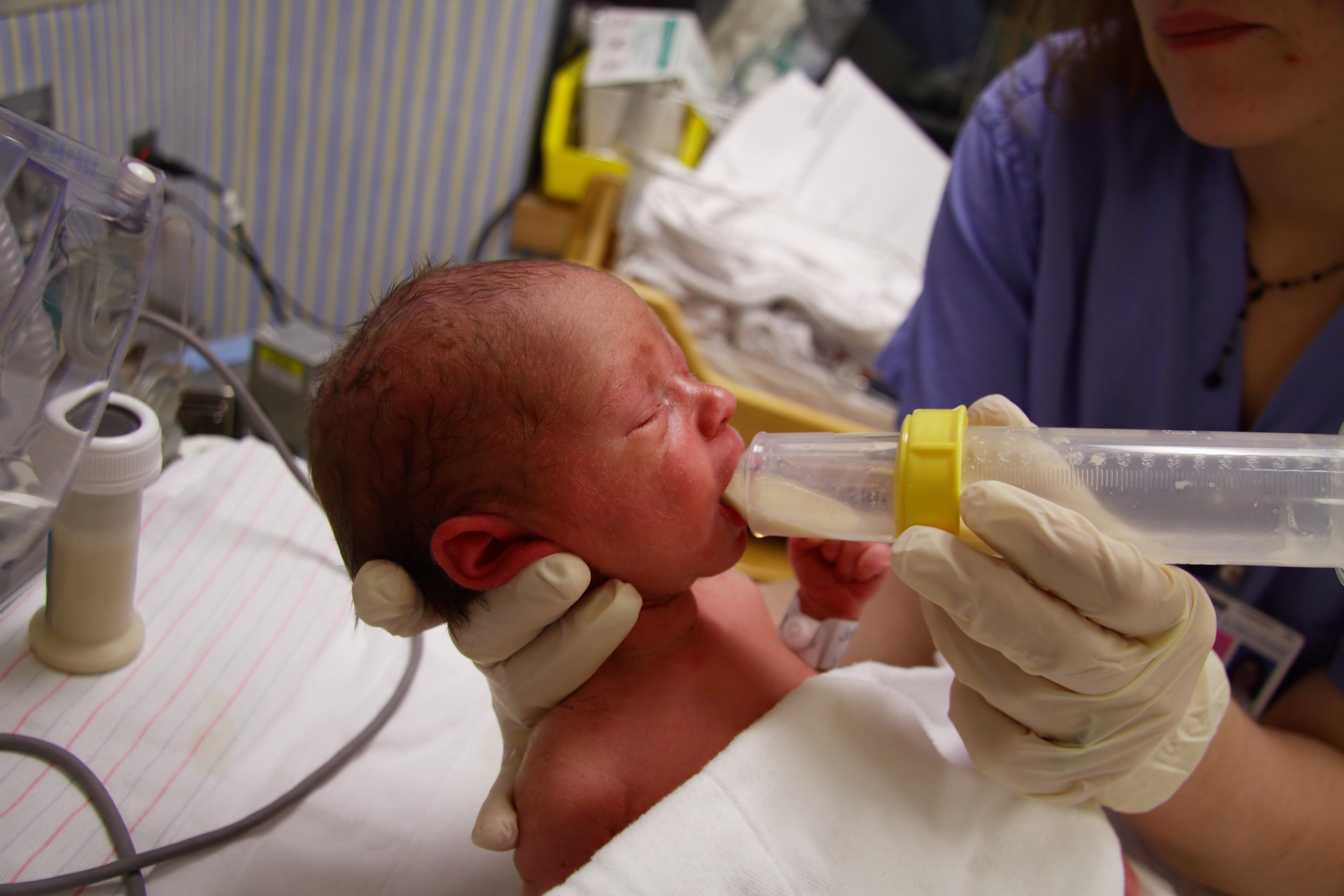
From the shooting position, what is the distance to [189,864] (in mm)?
836

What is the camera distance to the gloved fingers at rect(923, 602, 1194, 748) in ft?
2.32

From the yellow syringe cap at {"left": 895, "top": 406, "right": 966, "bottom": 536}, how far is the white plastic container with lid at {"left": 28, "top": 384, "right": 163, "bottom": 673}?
27.0 inches

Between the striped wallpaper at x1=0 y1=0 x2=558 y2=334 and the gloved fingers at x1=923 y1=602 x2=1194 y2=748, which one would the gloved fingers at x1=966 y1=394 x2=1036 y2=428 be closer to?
the gloved fingers at x1=923 y1=602 x2=1194 y2=748

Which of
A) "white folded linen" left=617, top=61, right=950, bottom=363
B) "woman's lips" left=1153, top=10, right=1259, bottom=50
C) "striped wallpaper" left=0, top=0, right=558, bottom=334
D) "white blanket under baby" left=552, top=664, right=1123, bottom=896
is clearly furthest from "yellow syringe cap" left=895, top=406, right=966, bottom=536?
"striped wallpaper" left=0, top=0, right=558, bottom=334

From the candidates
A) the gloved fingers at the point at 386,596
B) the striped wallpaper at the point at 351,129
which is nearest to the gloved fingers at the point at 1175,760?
the gloved fingers at the point at 386,596

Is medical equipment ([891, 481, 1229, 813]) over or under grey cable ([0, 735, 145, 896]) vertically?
over

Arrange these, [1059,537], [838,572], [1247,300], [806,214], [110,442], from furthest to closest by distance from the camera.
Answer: [806,214] < [1247,300] < [838,572] < [110,442] < [1059,537]

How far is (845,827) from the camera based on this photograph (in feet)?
2.52

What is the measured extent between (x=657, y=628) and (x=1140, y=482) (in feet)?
1.39

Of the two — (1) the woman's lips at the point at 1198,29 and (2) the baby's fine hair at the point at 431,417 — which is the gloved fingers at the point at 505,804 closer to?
(2) the baby's fine hair at the point at 431,417

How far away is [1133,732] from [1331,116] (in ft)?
2.12

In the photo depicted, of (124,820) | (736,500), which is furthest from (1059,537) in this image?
(124,820)

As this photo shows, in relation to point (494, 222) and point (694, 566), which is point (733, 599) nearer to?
point (694, 566)

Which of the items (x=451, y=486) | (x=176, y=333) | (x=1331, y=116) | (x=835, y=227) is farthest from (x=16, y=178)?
(x=835, y=227)
